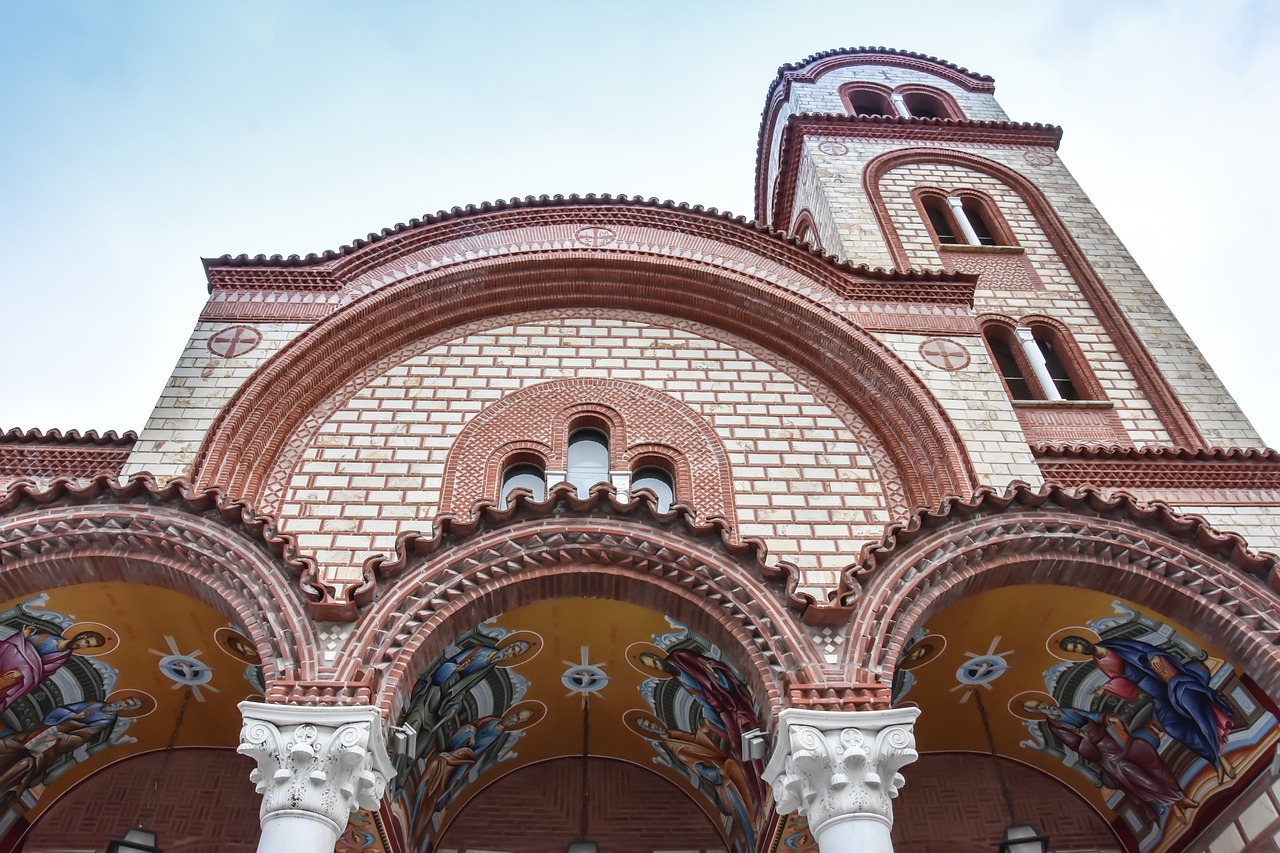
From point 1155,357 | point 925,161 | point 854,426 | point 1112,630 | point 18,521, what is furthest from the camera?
point 925,161

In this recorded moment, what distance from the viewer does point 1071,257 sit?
14086 millimetres

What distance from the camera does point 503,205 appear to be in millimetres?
12203

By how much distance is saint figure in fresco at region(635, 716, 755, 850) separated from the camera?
→ 7.87 meters

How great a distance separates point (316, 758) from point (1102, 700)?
5536mm

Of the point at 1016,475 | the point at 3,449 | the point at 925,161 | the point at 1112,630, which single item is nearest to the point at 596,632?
the point at 1112,630

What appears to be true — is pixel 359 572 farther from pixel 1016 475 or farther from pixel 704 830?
pixel 1016 475

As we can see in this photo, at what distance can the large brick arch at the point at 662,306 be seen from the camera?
982cm

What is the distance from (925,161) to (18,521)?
1361 cm

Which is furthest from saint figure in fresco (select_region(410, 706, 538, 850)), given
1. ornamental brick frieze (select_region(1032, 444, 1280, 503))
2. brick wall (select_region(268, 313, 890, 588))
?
ornamental brick frieze (select_region(1032, 444, 1280, 503))

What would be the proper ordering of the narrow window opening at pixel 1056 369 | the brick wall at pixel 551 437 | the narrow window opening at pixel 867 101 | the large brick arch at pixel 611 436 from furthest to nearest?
the narrow window opening at pixel 867 101
the narrow window opening at pixel 1056 369
the large brick arch at pixel 611 436
the brick wall at pixel 551 437

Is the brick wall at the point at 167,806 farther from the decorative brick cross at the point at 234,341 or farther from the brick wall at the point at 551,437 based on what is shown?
the decorative brick cross at the point at 234,341

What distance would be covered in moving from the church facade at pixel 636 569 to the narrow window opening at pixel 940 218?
2.56 m

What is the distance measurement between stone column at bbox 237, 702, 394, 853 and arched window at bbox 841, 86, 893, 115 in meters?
16.8

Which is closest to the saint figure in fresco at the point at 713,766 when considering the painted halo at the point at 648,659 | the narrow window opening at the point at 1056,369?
the painted halo at the point at 648,659
